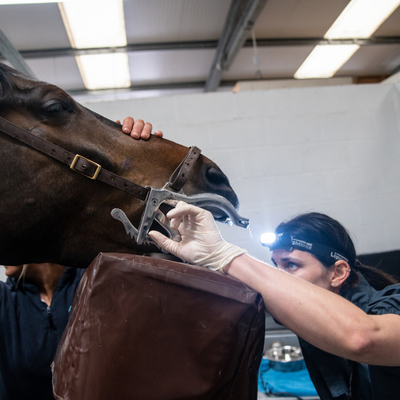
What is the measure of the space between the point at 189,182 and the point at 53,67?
3.88 metres

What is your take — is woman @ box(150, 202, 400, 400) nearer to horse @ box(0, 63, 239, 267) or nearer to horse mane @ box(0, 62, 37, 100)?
horse @ box(0, 63, 239, 267)

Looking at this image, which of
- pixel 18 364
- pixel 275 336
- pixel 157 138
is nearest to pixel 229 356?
A: pixel 157 138

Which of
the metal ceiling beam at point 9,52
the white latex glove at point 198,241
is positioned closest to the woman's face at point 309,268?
the white latex glove at point 198,241

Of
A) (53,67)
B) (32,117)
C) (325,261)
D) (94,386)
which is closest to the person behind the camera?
(94,386)

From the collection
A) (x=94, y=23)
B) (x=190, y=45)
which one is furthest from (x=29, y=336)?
(x=190, y=45)

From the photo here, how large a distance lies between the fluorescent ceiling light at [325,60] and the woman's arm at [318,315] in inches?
163

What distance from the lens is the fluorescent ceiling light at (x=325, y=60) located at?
13.5 feet

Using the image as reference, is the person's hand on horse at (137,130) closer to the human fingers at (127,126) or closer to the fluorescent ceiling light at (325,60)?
the human fingers at (127,126)

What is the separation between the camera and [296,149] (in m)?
2.54

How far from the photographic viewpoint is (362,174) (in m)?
2.58

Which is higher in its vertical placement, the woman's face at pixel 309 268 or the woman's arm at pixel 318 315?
the woman's face at pixel 309 268

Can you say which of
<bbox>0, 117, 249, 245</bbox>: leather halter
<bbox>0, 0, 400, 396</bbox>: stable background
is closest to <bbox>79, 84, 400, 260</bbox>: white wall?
<bbox>0, 0, 400, 396</bbox>: stable background

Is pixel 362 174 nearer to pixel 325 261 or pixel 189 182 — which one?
pixel 325 261

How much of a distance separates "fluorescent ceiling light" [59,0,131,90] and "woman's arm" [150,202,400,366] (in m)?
2.86
